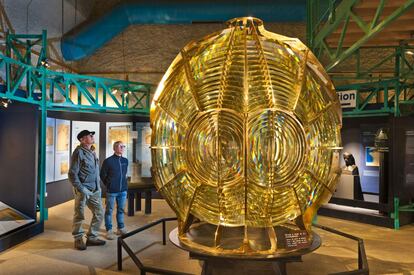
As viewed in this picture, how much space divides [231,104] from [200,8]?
668cm

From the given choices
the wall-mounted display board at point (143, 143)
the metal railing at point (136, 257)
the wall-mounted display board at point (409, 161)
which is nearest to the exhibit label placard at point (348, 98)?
the wall-mounted display board at point (409, 161)

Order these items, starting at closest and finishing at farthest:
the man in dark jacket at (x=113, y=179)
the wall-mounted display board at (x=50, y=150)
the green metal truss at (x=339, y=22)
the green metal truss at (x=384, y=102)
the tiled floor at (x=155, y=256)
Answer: the green metal truss at (x=339, y=22) < the tiled floor at (x=155, y=256) < the man in dark jacket at (x=113, y=179) < the green metal truss at (x=384, y=102) < the wall-mounted display board at (x=50, y=150)

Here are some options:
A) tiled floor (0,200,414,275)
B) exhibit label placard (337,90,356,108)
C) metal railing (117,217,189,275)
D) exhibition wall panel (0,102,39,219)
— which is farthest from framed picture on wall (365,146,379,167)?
exhibition wall panel (0,102,39,219)

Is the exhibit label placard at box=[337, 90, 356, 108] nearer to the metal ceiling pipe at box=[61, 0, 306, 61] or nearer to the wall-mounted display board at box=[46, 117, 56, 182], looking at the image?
the metal ceiling pipe at box=[61, 0, 306, 61]

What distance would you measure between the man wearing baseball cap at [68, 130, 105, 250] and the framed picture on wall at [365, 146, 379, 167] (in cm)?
532

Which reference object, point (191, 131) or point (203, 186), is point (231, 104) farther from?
point (203, 186)

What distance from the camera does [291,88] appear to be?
9.02 feet

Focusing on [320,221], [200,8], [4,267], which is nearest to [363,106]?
[320,221]

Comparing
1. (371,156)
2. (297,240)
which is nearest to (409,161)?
(371,156)

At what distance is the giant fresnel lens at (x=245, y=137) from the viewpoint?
257 centimetres

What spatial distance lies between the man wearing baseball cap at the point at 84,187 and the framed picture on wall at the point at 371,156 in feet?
17.5

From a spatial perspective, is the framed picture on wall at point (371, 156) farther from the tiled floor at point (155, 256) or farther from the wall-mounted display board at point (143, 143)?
the wall-mounted display board at point (143, 143)

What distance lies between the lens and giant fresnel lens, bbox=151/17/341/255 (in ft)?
8.45

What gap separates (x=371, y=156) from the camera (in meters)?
7.48
